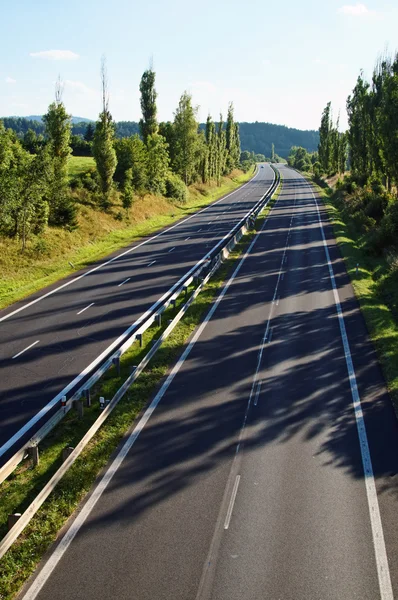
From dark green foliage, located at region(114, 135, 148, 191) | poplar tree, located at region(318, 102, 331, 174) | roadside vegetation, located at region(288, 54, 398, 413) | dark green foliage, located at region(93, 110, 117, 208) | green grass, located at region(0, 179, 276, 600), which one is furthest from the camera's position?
poplar tree, located at region(318, 102, 331, 174)

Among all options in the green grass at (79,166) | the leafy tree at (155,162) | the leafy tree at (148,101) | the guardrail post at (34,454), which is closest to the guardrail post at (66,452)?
the guardrail post at (34,454)

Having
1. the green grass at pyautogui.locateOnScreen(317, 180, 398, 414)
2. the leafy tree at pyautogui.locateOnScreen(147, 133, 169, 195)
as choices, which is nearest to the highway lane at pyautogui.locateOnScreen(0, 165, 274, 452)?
the green grass at pyautogui.locateOnScreen(317, 180, 398, 414)

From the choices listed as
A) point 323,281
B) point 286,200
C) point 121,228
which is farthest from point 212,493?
point 286,200

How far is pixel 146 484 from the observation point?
34.7 feet

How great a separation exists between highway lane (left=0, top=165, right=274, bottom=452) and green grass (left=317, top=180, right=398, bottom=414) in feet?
31.9

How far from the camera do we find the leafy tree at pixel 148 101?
58.2 meters

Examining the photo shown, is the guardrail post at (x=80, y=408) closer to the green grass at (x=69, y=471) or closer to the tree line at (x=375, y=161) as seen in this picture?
the green grass at (x=69, y=471)

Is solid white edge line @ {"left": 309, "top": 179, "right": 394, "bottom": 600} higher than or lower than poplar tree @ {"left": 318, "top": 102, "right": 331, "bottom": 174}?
lower

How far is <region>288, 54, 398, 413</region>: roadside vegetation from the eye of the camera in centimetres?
2105

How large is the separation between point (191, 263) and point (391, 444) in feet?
70.7

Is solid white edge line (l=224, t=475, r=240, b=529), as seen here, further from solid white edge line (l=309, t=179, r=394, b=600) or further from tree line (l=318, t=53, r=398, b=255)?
tree line (l=318, t=53, r=398, b=255)

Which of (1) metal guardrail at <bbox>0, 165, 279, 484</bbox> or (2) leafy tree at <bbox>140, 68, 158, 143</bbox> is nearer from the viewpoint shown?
(1) metal guardrail at <bbox>0, 165, 279, 484</bbox>

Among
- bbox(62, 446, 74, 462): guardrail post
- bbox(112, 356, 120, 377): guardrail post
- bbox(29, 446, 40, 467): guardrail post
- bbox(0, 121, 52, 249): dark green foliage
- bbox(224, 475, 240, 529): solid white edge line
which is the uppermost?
bbox(0, 121, 52, 249): dark green foliage

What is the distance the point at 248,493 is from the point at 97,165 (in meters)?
39.4
